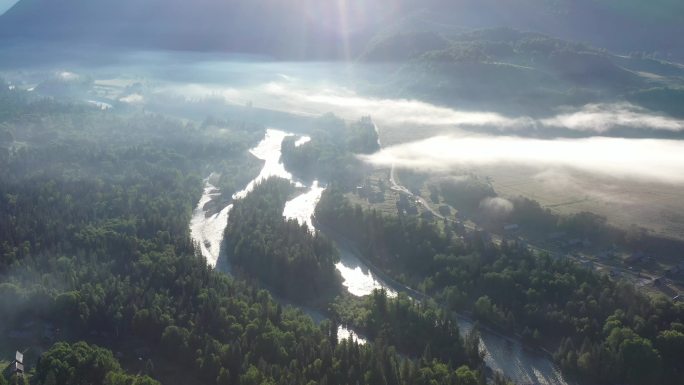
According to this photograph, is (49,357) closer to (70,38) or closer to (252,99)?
(252,99)

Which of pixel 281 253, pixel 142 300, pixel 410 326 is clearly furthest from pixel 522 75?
pixel 142 300

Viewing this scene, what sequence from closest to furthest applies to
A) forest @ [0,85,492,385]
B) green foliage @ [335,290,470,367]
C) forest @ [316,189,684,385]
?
forest @ [0,85,492,385], forest @ [316,189,684,385], green foliage @ [335,290,470,367]

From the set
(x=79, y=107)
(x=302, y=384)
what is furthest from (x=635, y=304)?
(x=79, y=107)

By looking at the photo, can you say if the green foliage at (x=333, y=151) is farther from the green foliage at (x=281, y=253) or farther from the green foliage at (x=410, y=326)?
the green foliage at (x=410, y=326)

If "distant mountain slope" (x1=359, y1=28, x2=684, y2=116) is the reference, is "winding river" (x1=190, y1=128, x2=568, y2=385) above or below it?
below

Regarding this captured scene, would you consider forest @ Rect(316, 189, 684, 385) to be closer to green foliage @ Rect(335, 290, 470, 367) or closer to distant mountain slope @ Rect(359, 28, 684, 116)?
green foliage @ Rect(335, 290, 470, 367)

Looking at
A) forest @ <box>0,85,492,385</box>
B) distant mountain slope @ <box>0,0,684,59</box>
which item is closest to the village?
forest @ <box>0,85,492,385</box>
